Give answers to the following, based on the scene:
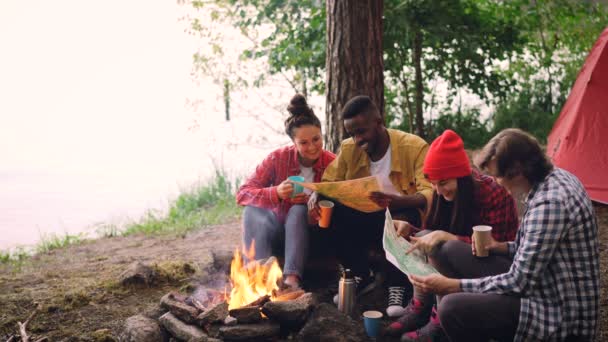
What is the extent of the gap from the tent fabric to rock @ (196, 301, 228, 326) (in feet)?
13.6

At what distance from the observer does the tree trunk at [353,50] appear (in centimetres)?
464

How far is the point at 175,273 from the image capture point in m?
4.12

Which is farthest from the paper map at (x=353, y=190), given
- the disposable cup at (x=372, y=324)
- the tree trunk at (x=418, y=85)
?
the tree trunk at (x=418, y=85)

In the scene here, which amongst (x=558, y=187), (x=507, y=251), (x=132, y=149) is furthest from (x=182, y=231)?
(x=132, y=149)

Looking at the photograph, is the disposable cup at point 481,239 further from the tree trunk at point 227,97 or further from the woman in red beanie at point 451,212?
the tree trunk at point 227,97

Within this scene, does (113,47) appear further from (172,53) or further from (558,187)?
(558,187)

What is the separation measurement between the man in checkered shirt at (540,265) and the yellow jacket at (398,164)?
1187mm

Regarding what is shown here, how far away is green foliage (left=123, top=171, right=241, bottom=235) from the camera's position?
633cm

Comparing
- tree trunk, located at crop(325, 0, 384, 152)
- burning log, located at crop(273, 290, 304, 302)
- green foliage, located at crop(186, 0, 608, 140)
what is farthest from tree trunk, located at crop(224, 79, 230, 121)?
burning log, located at crop(273, 290, 304, 302)

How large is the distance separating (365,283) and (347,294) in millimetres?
479

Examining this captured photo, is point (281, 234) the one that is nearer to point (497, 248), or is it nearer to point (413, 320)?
point (413, 320)

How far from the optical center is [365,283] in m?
3.76

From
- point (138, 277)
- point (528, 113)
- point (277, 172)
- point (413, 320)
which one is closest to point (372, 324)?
point (413, 320)

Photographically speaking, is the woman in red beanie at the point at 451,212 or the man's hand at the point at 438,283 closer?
the man's hand at the point at 438,283
